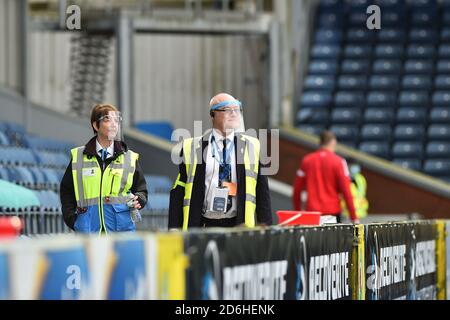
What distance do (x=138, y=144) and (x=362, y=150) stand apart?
587 cm

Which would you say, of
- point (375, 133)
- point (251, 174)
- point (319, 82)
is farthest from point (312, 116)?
point (251, 174)

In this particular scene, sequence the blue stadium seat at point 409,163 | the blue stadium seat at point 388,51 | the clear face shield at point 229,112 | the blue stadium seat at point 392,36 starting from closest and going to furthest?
1. the clear face shield at point 229,112
2. the blue stadium seat at point 409,163
3. the blue stadium seat at point 388,51
4. the blue stadium seat at point 392,36

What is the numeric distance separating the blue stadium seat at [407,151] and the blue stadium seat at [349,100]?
5.21 feet

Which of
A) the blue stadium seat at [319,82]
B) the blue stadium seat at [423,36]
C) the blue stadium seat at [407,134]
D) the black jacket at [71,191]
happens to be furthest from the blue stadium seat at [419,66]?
the black jacket at [71,191]

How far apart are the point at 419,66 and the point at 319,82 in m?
2.30

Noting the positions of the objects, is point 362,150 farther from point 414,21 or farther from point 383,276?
point 383,276

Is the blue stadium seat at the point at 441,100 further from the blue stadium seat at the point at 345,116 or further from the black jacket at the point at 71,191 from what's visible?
the black jacket at the point at 71,191

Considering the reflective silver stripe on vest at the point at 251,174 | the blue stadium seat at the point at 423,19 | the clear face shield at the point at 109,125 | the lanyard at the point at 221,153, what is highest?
the blue stadium seat at the point at 423,19

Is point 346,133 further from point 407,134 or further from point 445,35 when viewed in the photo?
point 445,35

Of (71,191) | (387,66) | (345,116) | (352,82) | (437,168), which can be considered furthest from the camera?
(387,66)

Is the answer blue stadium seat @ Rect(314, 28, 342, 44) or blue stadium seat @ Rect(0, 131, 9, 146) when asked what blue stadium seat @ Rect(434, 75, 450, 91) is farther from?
blue stadium seat @ Rect(0, 131, 9, 146)

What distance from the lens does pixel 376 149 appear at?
2828 centimetres

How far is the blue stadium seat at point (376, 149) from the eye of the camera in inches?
1110

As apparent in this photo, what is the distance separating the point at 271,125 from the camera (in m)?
27.5
